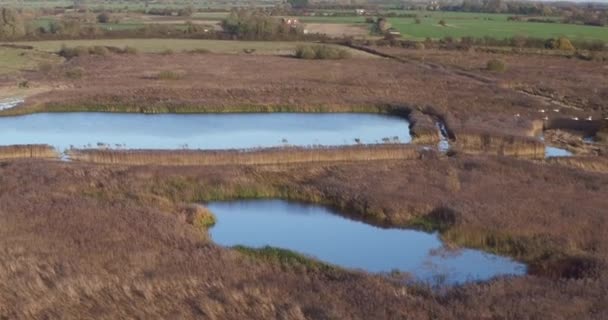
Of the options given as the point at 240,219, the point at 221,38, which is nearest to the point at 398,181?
the point at 240,219

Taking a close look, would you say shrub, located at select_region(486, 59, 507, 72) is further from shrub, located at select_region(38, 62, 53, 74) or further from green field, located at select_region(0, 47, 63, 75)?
green field, located at select_region(0, 47, 63, 75)

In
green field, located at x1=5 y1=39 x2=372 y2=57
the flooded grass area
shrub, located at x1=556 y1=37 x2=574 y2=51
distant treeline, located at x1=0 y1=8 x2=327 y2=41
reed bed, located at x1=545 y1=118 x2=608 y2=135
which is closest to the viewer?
reed bed, located at x1=545 y1=118 x2=608 y2=135

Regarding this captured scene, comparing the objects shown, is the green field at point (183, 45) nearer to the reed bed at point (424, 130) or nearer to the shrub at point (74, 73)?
the shrub at point (74, 73)

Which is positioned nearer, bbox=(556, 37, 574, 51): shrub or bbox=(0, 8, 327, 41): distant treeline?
bbox=(556, 37, 574, 51): shrub

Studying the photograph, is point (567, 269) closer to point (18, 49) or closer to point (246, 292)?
point (246, 292)

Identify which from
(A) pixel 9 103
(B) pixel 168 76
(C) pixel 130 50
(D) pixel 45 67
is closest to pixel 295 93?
(B) pixel 168 76

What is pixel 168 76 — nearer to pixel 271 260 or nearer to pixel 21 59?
pixel 21 59

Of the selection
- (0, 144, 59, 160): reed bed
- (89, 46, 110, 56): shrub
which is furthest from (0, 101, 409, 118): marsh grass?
(89, 46, 110, 56): shrub

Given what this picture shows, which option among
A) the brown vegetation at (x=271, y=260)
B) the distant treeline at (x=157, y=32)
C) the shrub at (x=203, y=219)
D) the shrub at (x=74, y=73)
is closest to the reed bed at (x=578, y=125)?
the brown vegetation at (x=271, y=260)
